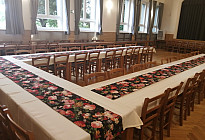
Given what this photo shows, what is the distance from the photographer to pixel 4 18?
6336 mm

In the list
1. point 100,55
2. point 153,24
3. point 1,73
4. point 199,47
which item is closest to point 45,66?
point 1,73

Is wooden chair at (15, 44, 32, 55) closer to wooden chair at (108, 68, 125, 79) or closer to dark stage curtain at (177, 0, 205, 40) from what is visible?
wooden chair at (108, 68, 125, 79)

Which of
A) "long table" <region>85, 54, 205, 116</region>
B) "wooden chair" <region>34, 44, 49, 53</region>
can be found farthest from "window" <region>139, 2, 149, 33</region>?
"long table" <region>85, 54, 205, 116</region>

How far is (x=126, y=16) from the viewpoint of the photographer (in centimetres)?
1129

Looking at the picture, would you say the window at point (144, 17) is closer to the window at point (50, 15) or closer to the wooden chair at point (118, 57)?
the window at point (50, 15)

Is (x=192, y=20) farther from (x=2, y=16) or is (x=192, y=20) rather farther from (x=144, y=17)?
(x=2, y=16)

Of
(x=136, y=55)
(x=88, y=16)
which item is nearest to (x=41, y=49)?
(x=136, y=55)

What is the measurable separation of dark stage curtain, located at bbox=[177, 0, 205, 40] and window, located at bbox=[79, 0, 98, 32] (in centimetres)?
804

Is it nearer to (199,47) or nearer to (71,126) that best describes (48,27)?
(71,126)

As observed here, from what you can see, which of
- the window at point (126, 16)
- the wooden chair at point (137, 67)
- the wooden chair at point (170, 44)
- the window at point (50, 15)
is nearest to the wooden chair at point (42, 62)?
the wooden chair at point (137, 67)

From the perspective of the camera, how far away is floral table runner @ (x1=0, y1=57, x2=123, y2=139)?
1.27 m

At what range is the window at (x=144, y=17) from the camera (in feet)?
41.1

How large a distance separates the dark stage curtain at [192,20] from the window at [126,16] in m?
4.90

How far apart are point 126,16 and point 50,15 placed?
565 centimetres
